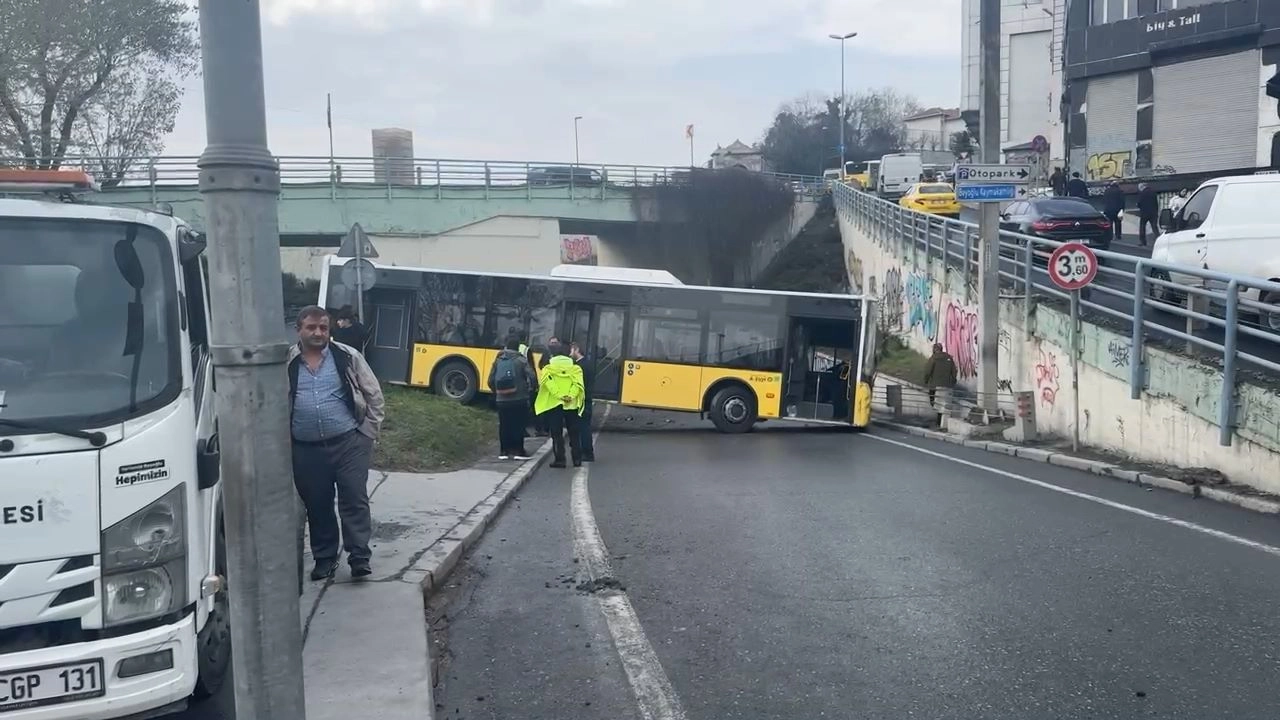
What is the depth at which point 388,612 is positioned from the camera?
652cm

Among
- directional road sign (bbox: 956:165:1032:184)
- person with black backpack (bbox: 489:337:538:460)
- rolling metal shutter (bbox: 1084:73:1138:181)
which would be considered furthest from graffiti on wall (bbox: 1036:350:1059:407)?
rolling metal shutter (bbox: 1084:73:1138:181)

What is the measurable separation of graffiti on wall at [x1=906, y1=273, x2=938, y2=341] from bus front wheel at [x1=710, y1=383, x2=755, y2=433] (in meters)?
6.68

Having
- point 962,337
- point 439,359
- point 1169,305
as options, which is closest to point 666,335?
point 439,359

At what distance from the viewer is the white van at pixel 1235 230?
14.3 m

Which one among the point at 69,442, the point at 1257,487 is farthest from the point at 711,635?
the point at 1257,487

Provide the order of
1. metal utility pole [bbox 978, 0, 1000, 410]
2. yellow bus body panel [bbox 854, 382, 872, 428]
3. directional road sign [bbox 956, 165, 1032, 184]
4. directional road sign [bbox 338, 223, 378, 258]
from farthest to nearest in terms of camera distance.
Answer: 1. yellow bus body panel [bbox 854, 382, 872, 428]
2. metal utility pole [bbox 978, 0, 1000, 410]
3. directional road sign [bbox 338, 223, 378, 258]
4. directional road sign [bbox 956, 165, 1032, 184]

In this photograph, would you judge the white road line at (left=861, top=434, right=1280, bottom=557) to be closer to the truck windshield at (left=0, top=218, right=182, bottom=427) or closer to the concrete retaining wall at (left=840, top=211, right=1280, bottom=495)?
the concrete retaining wall at (left=840, top=211, right=1280, bottom=495)

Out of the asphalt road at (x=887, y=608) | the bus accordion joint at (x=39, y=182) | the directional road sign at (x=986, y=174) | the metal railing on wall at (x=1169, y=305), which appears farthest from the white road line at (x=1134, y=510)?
the bus accordion joint at (x=39, y=182)

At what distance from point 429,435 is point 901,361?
1684 cm

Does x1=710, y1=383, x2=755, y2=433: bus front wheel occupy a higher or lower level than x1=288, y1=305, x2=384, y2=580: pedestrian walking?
lower

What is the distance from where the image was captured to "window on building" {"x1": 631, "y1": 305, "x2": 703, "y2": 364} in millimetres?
21938

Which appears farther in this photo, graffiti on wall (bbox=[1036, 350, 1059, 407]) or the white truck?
graffiti on wall (bbox=[1036, 350, 1059, 407])

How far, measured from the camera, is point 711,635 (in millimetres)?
6289

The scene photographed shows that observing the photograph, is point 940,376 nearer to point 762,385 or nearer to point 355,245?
point 762,385
